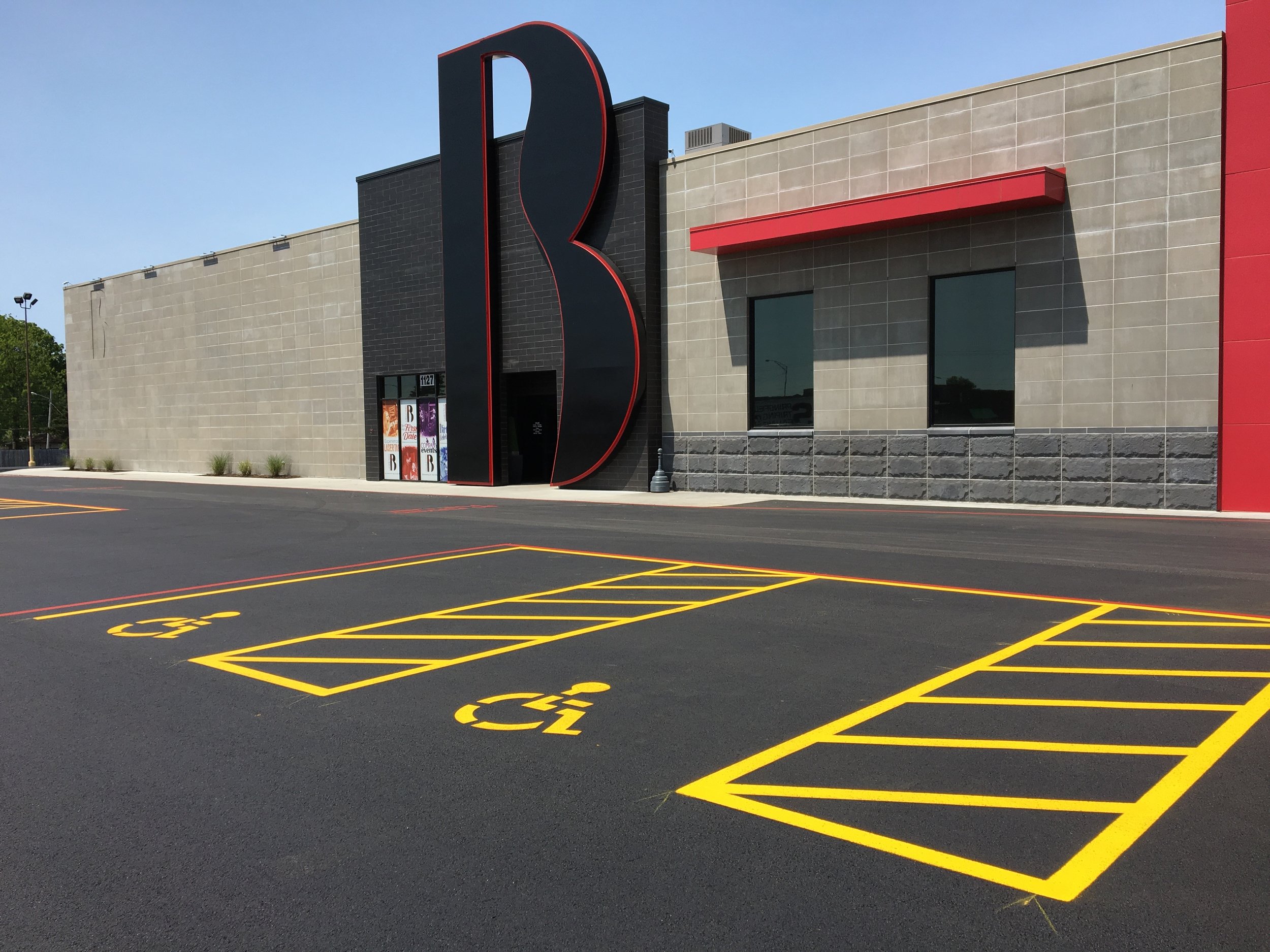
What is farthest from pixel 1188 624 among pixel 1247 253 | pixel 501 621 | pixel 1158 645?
pixel 1247 253

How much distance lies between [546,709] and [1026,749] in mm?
2722

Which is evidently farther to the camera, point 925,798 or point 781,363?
point 781,363

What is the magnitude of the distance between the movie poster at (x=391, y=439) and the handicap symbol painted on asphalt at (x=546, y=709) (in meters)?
26.7

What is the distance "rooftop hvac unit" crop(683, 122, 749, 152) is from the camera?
2464 centimetres

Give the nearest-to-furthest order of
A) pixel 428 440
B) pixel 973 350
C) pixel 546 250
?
pixel 973 350 < pixel 546 250 < pixel 428 440

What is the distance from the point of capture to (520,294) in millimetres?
28047

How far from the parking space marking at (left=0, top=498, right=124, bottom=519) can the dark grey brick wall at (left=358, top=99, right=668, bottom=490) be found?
10101 millimetres

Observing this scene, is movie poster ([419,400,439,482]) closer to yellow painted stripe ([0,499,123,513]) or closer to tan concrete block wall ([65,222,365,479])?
tan concrete block wall ([65,222,365,479])

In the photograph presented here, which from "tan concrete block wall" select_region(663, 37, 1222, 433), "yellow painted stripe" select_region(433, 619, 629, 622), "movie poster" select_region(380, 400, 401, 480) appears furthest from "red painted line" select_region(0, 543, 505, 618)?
"movie poster" select_region(380, 400, 401, 480)

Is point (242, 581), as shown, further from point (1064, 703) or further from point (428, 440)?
point (428, 440)

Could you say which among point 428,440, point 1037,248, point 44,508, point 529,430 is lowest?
point 44,508

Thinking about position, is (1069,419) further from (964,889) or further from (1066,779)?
(964,889)

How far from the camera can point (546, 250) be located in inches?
1054

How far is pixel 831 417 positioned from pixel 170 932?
20.0 meters
